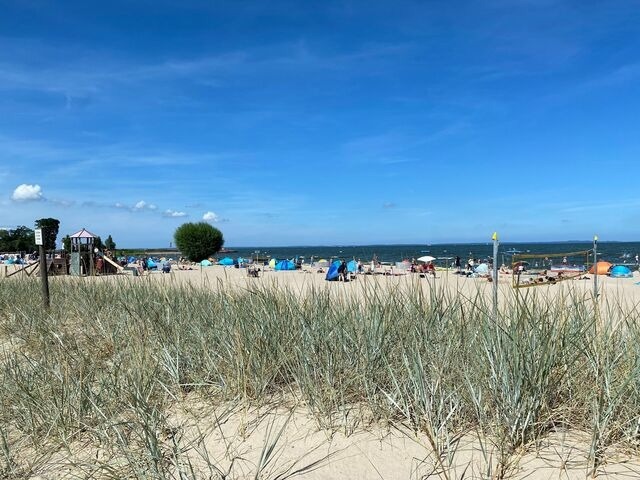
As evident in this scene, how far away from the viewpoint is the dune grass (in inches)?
99.7

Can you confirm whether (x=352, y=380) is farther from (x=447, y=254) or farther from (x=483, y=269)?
(x=447, y=254)

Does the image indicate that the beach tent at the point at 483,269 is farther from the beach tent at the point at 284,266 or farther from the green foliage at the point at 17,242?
the green foliage at the point at 17,242

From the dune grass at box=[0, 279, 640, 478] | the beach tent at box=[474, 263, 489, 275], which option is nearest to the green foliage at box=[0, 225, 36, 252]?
the beach tent at box=[474, 263, 489, 275]

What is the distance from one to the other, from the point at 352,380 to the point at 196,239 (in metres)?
37.9

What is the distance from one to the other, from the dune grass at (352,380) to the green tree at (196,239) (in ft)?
119

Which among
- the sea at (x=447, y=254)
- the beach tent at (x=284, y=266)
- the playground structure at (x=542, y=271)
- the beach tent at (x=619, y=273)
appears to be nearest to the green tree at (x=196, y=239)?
the sea at (x=447, y=254)

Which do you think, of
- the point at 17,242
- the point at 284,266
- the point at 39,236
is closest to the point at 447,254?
the point at 284,266

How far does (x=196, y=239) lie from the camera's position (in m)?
39.8

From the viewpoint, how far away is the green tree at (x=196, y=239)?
3972cm

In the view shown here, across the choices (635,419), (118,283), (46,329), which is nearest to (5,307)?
(118,283)

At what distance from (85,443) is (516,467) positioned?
2297mm

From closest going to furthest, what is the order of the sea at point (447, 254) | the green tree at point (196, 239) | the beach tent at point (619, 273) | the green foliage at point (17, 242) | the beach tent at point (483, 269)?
the sea at point (447, 254) → the beach tent at point (619, 273) → the beach tent at point (483, 269) → the green tree at point (196, 239) → the green foliage at point (17, 242)

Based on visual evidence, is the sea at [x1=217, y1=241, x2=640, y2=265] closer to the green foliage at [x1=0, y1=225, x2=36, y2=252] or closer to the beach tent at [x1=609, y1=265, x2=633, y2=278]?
the beach tent at [x1=609, y1=265, x2=633, y2=278]

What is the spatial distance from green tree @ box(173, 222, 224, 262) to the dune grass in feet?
119
